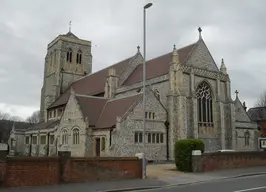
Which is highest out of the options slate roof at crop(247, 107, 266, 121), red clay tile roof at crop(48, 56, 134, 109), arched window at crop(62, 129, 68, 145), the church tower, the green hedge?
the church tower

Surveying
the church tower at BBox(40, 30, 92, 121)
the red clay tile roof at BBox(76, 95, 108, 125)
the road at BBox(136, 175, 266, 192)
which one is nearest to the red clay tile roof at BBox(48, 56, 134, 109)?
the church tower at BBox(40, 30, 92, 121)

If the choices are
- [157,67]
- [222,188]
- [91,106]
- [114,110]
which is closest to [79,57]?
[157,67]

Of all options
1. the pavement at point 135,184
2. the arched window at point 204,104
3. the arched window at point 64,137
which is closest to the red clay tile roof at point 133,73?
the arched window at point 204,104

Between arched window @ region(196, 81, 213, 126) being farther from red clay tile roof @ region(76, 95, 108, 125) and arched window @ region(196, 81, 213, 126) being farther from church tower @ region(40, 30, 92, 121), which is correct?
church tower @ region(40, 30, 92, 121)

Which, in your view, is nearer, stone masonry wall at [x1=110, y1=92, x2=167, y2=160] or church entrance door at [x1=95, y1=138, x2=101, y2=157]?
stone masonry wall at [x1=110, y1=92, x2=167, y2=160]

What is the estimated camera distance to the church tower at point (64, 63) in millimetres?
55938

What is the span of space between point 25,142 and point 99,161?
119 feet

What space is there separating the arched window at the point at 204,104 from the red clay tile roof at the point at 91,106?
35.8 feet

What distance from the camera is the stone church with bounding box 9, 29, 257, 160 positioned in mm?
29062

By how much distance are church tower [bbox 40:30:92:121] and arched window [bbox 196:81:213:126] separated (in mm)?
28257

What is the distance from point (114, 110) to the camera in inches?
1224

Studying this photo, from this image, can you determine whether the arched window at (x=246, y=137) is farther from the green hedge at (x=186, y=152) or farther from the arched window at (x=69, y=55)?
the arched window at (x=69, y=55)

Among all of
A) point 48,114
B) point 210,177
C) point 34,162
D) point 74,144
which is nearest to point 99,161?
point 34,162

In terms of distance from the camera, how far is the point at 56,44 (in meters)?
58.7
